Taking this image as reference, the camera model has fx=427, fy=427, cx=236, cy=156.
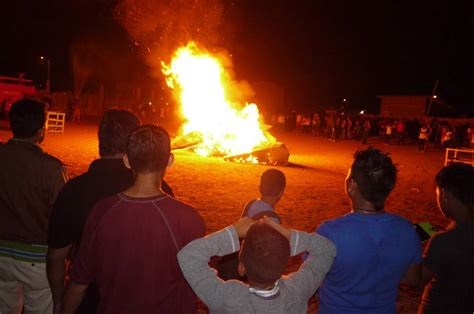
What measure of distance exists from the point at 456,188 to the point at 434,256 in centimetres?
52

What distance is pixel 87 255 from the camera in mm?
2322

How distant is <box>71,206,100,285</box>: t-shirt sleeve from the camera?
7.54 ft

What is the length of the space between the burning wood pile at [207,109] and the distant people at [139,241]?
49.3 ft

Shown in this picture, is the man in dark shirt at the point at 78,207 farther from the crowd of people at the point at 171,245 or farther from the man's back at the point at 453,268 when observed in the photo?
the man's back at the point at 453,268

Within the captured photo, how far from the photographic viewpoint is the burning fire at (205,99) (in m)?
18.1

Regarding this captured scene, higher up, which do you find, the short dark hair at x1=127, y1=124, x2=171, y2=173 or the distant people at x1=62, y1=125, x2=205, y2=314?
the short dark hair at x1=127, y1=124, x2=171, y2=173

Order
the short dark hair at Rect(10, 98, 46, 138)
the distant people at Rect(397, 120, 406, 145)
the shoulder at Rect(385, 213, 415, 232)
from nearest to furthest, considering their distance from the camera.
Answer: the shoulder at Rect(385, 213, 415, 232) → the short dark hair at Rect(10, 98, 46, 138) → the distant people at Rect(397, 120, 406, 145)

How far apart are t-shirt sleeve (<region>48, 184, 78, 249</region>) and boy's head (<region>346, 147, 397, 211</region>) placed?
5.87ft

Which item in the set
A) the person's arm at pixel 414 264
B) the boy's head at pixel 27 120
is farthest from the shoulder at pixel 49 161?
the person's arm at pixel 414 264

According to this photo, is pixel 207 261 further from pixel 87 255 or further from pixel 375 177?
pixel 375 177

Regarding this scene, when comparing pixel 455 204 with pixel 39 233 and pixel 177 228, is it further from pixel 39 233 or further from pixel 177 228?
pixel 39 233

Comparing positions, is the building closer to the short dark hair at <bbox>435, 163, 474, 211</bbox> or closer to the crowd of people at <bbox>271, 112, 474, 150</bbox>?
the crowd of people at <bbox>271, 112, 474, 150</bbox>

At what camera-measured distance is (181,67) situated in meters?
18.6

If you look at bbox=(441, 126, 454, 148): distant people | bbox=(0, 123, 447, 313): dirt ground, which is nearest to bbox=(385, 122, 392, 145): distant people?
bbox=(441, 126, 454, 148): distant people
